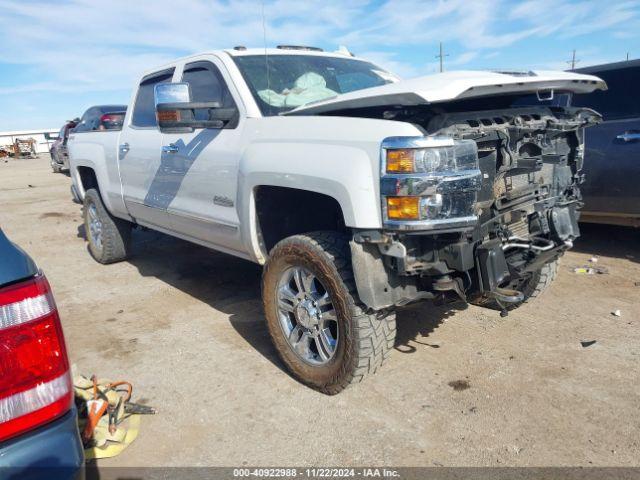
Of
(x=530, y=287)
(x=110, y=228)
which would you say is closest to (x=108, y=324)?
(x=110, y=228)

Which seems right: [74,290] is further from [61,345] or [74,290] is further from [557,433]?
[557,433]

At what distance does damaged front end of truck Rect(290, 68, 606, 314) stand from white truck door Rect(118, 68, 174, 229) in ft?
6.44

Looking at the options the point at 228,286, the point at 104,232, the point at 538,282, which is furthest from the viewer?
the point at 104,232

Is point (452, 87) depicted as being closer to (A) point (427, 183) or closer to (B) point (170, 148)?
(A) point (427, 183)

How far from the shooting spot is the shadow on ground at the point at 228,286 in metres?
3.88

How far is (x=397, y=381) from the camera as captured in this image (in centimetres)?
322

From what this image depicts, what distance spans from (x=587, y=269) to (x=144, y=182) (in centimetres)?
430

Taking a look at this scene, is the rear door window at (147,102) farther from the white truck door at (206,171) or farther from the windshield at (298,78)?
the windshield at (298,78)

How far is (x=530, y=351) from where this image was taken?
11.6 ft

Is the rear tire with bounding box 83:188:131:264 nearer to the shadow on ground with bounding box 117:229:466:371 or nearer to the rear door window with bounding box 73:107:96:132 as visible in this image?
the shadow on ground with bounding box 117:229:466:371

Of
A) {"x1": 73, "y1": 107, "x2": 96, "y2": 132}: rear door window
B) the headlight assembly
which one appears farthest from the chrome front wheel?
{"x1": 73, "y1": 107, "x2": 96, "y2": 132}: rear door window

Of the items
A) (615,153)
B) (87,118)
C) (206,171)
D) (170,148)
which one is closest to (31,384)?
(206,171)

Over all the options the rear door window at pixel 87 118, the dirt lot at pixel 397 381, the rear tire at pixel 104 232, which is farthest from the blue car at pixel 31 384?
the rear door window at pixel 87 118

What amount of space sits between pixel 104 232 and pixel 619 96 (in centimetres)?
573
